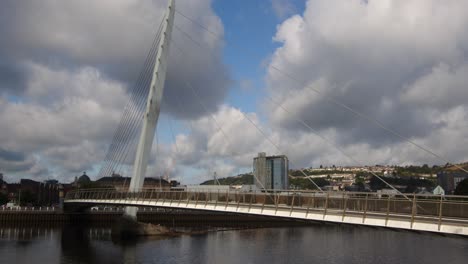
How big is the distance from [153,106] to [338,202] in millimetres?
31657

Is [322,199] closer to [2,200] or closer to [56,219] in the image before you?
[56,219]

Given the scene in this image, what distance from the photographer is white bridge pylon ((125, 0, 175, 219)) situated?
50.7 metres

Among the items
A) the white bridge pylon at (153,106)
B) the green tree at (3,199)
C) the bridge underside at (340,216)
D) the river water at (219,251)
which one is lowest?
the green tree at (3,199)

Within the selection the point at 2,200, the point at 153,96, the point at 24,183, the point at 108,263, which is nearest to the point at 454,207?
the point at 108,263

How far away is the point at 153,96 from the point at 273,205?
28.0 metres

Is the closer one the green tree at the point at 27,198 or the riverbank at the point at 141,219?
the riverbank at the point at 141,219

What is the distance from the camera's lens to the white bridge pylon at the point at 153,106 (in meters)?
50.7

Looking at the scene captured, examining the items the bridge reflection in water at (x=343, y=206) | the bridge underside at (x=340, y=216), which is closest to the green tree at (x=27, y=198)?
the bridge reflection in water at (x=343, y=206)

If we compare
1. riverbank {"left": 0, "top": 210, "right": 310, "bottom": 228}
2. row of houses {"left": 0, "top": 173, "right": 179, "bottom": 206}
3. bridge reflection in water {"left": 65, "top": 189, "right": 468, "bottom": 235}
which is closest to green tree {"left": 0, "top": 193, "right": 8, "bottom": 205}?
row of houses {"left": 0, "top": 173, "right": 179, "bottom": 206}

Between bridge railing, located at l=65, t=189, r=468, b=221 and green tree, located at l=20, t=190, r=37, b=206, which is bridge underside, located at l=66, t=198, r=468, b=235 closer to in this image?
bridge railing, located at l=65, t=189, r=468, b=221

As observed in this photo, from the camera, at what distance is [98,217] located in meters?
82.7

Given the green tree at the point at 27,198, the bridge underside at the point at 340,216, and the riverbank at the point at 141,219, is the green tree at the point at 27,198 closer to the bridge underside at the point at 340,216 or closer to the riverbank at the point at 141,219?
the riverbank at the point at 141,219

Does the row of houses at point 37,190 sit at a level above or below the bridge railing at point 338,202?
below

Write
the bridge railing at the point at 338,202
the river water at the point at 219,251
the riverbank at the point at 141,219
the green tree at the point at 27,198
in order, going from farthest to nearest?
1. the green tree at the point at 27,198
2. the riverbank at the point at 141,219
3. the river water at the point at 219,251
4. the bridge railing at the point at 338,202
